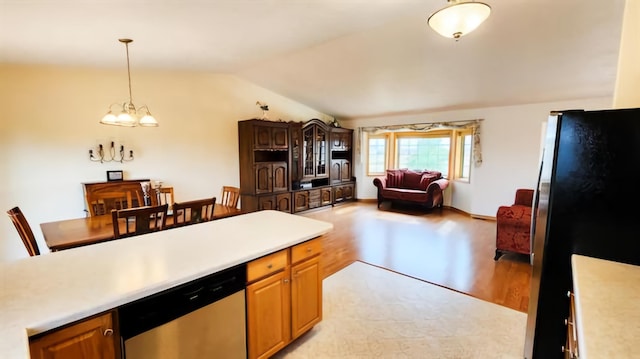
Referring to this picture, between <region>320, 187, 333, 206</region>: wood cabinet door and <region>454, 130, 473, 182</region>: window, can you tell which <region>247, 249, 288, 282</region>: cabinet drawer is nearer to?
<region>320, 187, 333, 206</region>: wood cabinet door

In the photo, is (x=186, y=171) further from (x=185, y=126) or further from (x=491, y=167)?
(x=491, y=167)

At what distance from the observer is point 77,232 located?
2.40m

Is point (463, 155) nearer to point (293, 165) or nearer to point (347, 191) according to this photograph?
point (347, 191)

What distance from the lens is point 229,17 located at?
2.55m

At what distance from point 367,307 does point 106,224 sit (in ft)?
8.32

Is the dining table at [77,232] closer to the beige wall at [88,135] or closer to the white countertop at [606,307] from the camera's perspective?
the beige wall at [88,135]

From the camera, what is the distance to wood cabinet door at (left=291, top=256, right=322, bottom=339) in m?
1.91

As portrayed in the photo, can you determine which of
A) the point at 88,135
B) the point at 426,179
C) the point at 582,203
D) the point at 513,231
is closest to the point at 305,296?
the point at 582,203

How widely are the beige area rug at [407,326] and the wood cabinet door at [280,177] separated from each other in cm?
302

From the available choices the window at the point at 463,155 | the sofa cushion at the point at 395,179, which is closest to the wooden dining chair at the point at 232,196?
the sofa cushion at the point at 395,179

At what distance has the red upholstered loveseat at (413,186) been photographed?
6.23m

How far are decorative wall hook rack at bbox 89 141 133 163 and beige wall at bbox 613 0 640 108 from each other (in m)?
5.41

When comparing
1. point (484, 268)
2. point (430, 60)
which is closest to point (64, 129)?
point (430, 60)

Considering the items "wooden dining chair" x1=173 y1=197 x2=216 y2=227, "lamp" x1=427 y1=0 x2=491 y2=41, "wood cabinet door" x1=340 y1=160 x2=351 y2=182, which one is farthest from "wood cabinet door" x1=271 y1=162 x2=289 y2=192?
"lamp" x1=427 y1=0 x2=491 y2=41
